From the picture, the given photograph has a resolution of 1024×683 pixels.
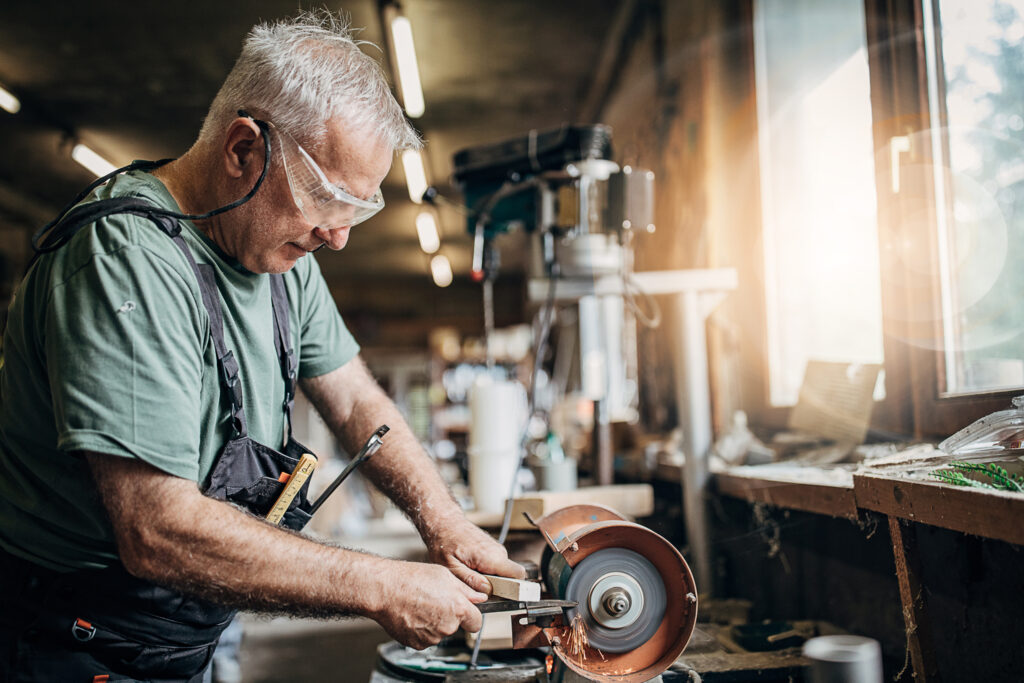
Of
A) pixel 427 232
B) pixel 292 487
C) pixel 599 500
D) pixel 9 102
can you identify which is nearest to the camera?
pixel 292 487

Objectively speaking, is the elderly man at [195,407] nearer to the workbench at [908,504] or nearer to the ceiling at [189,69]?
→ the workbench at [908,504]

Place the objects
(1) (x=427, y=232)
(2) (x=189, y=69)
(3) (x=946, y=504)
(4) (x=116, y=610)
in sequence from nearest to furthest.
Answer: (3) (x=946, y=504)
(4) (x=116, y=610)
(2) (x=189, y=69)
(1) (x=427, y=232)

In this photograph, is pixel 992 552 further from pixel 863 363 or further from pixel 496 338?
pixel 496 338

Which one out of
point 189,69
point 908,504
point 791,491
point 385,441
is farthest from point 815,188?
point 189,69

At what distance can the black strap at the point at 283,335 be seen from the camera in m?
1.50

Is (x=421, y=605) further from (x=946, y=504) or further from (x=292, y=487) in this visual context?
(x=946, y=504)

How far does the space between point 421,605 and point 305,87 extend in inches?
35.1

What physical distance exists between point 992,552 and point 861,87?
1.31 metres

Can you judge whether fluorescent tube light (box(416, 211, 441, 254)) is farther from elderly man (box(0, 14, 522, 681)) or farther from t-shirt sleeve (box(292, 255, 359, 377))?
elderly man (box(0, 14, 522, 681))

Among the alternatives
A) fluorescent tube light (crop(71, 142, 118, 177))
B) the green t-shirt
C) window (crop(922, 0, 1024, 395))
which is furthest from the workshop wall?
fluorescent tube light (crop(71, 142, 118, 177))

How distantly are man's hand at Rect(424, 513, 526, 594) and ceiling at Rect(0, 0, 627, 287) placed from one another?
11.6 ft

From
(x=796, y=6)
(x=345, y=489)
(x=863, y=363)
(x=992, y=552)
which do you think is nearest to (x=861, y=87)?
(x=796, y=6)

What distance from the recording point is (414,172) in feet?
23.7

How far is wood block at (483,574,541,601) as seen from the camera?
47.1 inches
